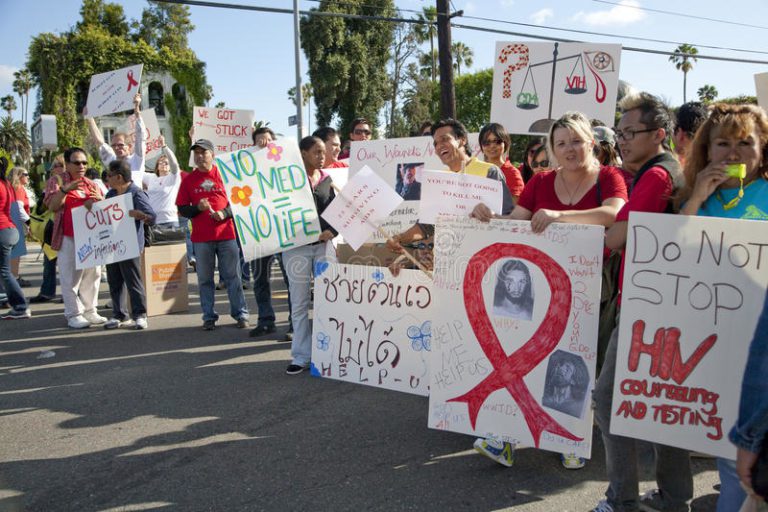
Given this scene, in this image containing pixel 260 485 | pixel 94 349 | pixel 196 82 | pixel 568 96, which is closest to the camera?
pixel 260 485

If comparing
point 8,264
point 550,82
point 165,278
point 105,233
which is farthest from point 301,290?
point 8,264

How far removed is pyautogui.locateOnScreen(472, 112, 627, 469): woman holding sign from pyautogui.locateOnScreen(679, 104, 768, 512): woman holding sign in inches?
23.8

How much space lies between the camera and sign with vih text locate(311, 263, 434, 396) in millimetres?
3990

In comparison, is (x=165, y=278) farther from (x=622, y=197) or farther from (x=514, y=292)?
(x=622, y=197)

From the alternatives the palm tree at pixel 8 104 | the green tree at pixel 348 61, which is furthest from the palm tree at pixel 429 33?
the palm tree at pixel 8 104

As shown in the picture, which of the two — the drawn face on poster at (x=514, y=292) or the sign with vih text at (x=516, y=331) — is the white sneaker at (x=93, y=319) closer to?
the sign with vih text at (x=516, y=331)

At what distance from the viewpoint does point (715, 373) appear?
7.73 ft

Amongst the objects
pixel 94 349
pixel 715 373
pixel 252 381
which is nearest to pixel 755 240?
pixel 715 373

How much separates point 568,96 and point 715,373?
4.98 meters

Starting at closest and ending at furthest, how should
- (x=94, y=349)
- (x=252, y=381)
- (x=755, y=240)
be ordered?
1. (x=755, y=240)
2. (x=252, y=381)
3. (x=94, y=349)

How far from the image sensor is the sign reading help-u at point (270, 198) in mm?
4961

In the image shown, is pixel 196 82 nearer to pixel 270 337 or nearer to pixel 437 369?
pixel 270 337

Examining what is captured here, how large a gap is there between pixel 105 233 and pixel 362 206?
3771 millimetres

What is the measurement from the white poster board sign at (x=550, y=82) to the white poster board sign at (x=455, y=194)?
3.59 metres
